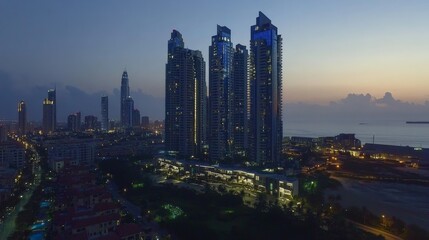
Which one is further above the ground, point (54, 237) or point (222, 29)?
point (222, 29)

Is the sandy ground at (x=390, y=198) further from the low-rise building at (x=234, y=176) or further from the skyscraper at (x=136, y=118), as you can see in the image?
the skyscraper at (x=136, y=118)

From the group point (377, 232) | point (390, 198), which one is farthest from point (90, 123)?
point (377, 232)

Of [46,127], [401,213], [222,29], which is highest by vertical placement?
[222,29]

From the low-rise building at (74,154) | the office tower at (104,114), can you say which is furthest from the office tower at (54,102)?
the low-rise building at (74,154)

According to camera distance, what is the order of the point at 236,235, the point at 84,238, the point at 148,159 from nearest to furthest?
the point at 84,238 → the point at 236,235 → the point at 148,159

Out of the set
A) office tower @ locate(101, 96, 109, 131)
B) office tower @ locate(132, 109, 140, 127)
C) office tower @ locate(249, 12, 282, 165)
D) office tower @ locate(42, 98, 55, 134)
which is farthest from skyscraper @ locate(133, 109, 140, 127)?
office tower @ locate(249, 12, 282, 165)

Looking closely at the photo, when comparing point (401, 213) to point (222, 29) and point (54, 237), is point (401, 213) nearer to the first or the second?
point (54, 237)

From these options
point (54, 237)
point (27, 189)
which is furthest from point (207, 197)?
point (27, 189)
